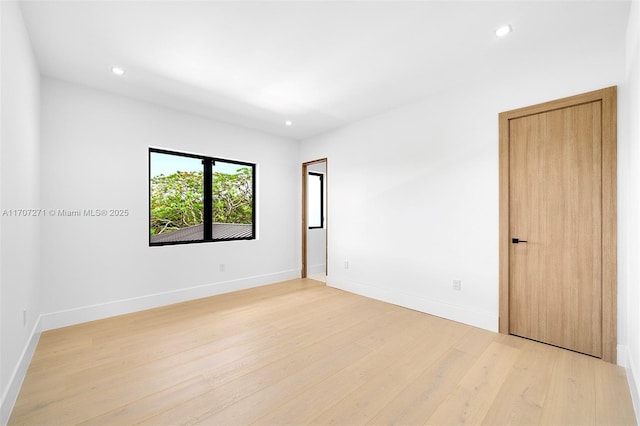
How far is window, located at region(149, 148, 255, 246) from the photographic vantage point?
12.2 feet

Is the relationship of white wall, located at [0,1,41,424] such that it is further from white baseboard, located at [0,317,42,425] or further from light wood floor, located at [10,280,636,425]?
light wood floor, located at [10,280,636,425]

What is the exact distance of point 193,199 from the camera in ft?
13.3

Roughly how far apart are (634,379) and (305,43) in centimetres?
331

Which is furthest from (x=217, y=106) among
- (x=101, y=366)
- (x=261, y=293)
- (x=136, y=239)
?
(x=101, y=366)

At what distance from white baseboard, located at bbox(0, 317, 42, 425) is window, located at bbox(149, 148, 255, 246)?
1468 millimetres

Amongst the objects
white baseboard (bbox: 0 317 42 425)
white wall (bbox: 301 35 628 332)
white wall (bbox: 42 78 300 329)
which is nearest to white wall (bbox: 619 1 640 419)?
white wall (bbox: 301 35 628 332)

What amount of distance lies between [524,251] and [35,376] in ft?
13.7

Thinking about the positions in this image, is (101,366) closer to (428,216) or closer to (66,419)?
(66,419)

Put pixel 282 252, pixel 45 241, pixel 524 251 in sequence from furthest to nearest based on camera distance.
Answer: pixel 282 252, pixel 45 241, pixel 524 251

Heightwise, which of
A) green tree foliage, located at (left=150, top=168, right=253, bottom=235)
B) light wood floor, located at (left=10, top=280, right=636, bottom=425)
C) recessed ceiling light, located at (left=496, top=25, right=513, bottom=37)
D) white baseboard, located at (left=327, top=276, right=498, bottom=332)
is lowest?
light wood floor, located at (left=10, top=280, right=636, bottom=425)

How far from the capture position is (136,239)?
11.3ft

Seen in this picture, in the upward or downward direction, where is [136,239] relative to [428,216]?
downward

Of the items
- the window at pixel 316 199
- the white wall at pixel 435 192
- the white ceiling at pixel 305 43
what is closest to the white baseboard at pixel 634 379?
the white wall at pixel 435 192

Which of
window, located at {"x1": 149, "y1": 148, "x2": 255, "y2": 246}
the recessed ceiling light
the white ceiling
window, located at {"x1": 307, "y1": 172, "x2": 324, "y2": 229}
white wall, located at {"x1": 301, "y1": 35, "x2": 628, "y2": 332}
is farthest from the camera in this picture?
window, located at {"x1": 307, "y1": 172, "x2": 324, "y2": 229}
